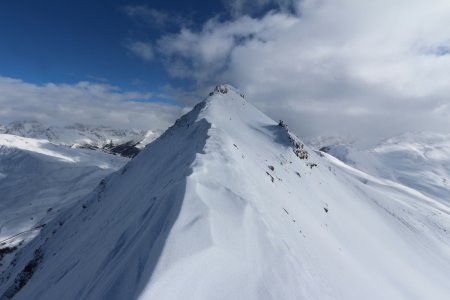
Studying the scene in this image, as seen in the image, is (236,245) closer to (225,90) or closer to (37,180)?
(225,90)

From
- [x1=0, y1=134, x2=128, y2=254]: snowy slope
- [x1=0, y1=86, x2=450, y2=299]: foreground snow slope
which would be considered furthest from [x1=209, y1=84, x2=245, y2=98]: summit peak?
[x1=0, y1=134, x2=128, y2=254]: snowy slope

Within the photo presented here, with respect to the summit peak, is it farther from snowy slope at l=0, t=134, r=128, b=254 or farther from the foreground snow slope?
snowy slope at l=0, t=134, r=128, b=254

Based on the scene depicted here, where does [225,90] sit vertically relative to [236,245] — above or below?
above

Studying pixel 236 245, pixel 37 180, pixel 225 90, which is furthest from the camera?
pixel 37 180

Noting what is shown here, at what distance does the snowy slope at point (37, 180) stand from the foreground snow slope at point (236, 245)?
43563 mm

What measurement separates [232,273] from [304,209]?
48.3 ft

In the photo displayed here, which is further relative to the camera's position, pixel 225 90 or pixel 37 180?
pixel 37 180

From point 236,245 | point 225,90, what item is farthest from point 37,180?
point 236,245

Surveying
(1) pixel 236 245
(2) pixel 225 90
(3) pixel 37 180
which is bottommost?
(3) pixel 37 180

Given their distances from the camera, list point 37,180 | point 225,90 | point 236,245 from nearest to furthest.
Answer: point 236,245, point 225,90, point 37,180

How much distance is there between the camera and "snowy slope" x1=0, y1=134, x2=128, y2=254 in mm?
74250

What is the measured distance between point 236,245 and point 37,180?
122709mm

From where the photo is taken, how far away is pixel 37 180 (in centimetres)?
11381

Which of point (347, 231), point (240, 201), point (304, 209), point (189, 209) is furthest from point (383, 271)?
point (189, 209)
